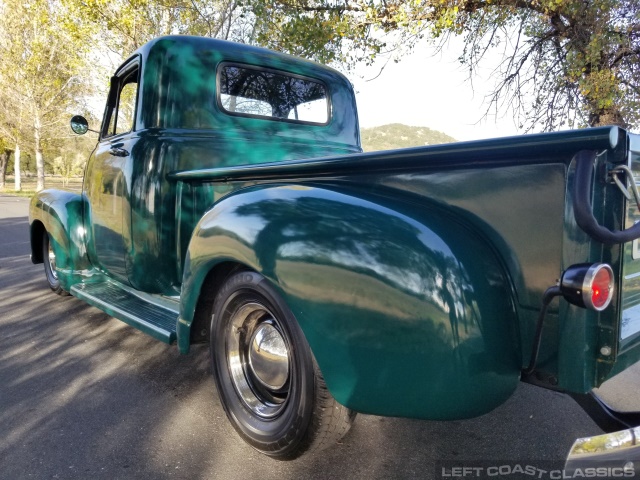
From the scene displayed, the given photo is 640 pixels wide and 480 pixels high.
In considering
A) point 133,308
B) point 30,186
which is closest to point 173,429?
point 133,308

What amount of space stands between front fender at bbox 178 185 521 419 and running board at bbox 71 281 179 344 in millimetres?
1075

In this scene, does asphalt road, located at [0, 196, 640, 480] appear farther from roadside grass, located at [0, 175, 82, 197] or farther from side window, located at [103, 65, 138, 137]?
roadside grass, located at [0, 175, 82, 197]

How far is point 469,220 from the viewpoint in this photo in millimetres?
1651

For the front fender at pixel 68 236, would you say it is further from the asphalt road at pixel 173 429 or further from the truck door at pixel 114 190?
the asphalt road at pixel 173 429

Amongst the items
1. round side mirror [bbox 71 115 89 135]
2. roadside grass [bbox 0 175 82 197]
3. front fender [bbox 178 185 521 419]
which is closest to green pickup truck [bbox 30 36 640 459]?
front fender [bbox 178 185 521 419]

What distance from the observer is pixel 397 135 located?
4.17m

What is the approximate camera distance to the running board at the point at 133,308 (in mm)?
2586

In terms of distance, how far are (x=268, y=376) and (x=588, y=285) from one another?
1.33 metres

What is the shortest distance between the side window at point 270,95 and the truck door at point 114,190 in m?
0.64

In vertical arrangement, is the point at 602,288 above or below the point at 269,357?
above

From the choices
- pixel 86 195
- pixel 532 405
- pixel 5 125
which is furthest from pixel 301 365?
pixel 5 125

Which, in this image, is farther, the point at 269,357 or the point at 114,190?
the point at 114,190

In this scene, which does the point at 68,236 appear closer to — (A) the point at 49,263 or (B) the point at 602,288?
(A) the point at 49,263

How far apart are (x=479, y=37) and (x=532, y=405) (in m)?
6.57
